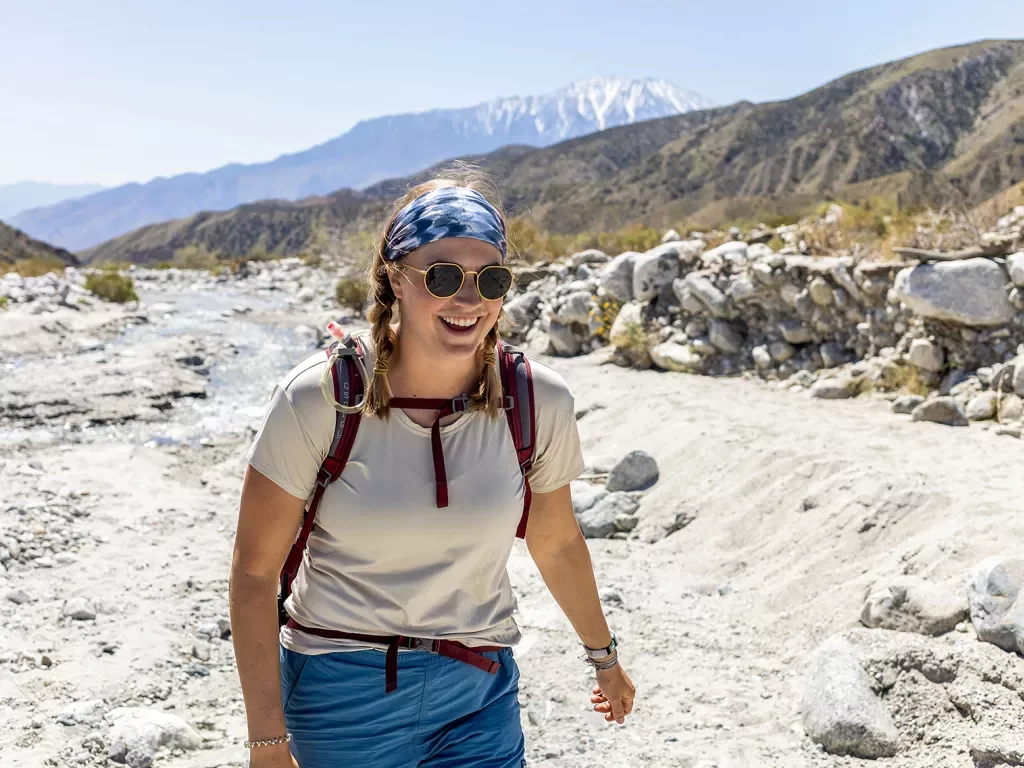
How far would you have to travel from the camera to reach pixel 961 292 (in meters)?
6.39

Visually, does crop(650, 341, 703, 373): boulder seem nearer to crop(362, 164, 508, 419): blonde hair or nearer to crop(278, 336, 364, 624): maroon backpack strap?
crop(362, 164, 508, 419): blonde hair

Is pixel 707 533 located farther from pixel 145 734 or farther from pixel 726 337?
pixel 726 337

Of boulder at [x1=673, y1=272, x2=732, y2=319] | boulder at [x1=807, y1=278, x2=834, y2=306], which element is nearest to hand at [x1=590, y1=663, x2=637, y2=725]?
boulder at [x1=807, y1=278, x2=834, y2=306]

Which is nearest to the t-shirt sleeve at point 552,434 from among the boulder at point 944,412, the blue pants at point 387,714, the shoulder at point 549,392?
the shoulder at point 549,392

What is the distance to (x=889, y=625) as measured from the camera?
353 cm

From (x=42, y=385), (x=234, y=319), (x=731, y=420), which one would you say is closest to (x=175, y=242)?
(x=234, y=319)

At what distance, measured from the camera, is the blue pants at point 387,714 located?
5.45ft

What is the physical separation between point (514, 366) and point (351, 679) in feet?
2.30

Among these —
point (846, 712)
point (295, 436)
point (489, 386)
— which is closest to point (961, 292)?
point (846, 712)

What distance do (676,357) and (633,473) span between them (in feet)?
10.3

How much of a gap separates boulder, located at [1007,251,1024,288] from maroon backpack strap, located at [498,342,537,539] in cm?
561

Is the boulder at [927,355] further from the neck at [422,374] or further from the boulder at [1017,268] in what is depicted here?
the neck at [422,374]

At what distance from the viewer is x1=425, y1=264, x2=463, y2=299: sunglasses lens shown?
1657 millimetres

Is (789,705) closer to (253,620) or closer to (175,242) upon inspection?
(253,620)
